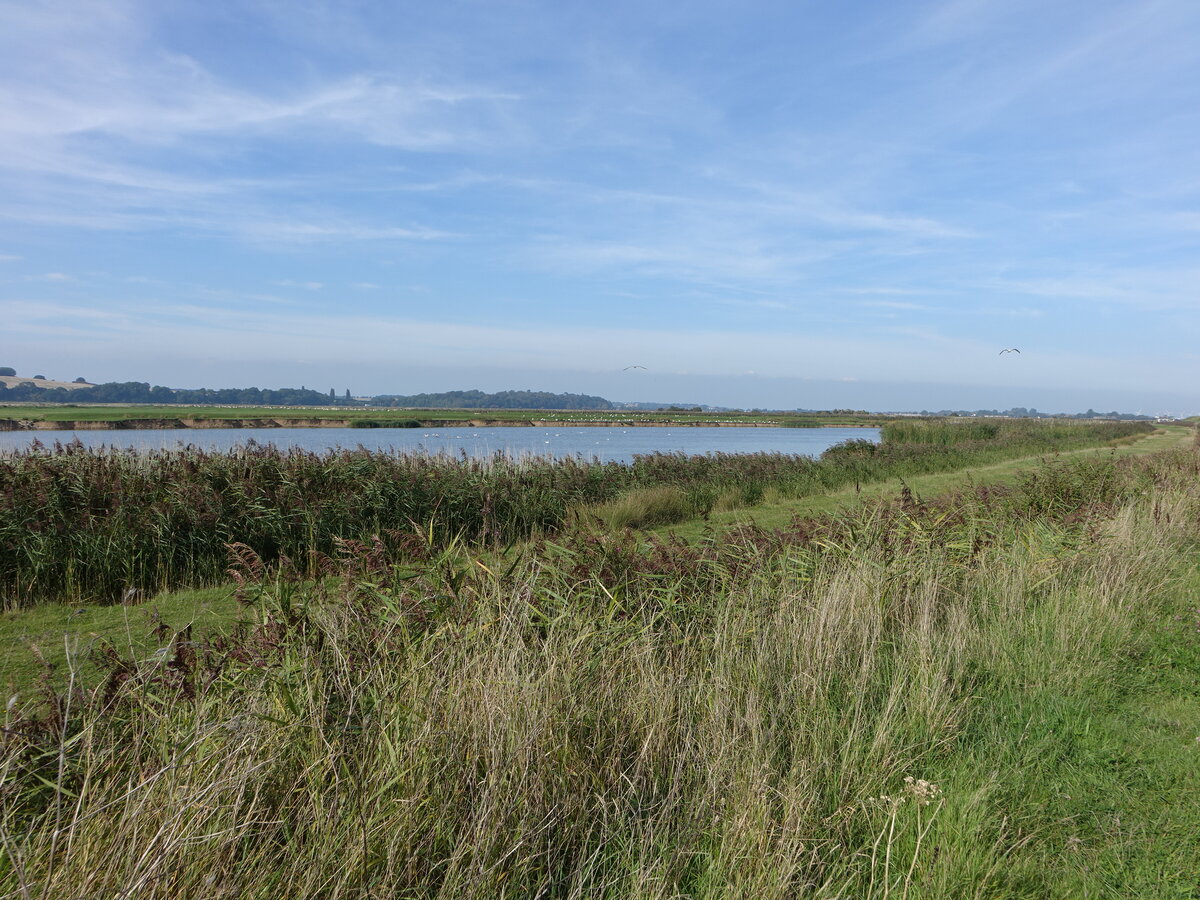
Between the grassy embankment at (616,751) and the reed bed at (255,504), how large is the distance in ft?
4.69

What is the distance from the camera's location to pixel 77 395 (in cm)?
12406

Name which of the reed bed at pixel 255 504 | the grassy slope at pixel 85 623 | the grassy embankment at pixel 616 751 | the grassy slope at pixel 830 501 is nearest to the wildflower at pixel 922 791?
the grassy embankment at pixel 616 751

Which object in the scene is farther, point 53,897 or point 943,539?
point 943,539

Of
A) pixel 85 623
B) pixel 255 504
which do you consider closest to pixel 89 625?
pixel 85 623

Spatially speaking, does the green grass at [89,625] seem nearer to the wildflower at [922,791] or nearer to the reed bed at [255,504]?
the reed bed at [255,504]

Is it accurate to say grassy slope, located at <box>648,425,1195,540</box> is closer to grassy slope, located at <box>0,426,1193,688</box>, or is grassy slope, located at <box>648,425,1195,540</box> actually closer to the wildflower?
grassy slope, located at <box>0,426,1193,688</box>

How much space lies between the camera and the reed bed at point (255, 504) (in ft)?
27.1

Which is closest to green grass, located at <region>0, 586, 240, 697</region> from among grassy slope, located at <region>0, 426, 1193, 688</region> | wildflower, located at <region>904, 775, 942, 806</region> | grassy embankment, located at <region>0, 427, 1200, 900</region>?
grassy slope, located at <region>0, 426, 1193, 688</region>

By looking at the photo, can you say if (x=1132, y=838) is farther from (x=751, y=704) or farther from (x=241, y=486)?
(x=241, y=486)

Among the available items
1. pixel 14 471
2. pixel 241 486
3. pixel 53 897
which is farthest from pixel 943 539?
pixel 14 471

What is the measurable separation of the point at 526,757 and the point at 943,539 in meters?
5.78

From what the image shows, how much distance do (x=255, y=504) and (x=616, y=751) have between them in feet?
26.5

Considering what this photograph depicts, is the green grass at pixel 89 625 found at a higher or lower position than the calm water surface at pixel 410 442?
lower

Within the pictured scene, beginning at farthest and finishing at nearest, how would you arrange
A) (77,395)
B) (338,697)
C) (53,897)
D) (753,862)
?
(77,395)
(338,697)
(753,862)
(53,897)
